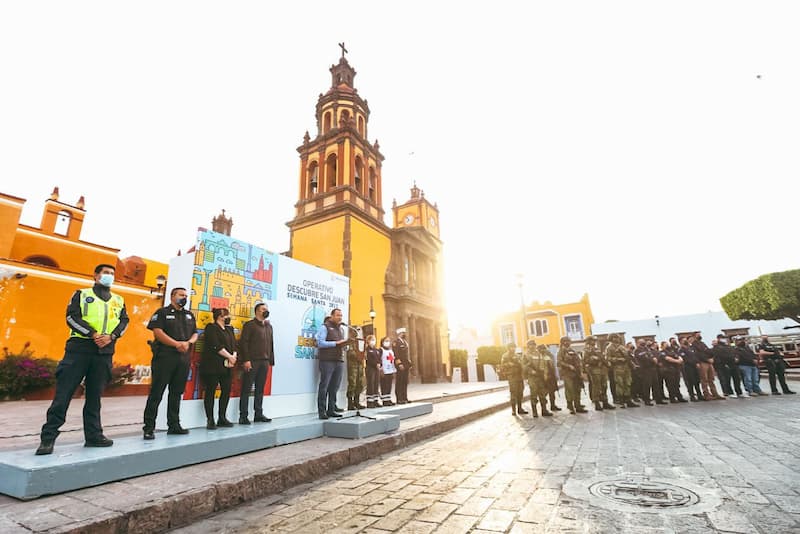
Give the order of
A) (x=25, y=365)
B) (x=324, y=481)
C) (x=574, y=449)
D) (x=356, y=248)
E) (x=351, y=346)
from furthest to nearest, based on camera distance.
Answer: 1. (x=356, y=248)
2. (x=25, y=365)
3. (x=351, y=346)
4. (x=574, y=449)
5. (x=324, y=481)

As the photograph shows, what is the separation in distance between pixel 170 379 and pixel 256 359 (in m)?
1.29

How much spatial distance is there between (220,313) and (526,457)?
451 centimetres

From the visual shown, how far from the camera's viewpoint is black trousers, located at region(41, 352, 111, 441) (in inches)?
136

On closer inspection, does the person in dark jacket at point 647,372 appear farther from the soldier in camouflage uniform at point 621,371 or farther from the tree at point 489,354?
the tree at point 489,354

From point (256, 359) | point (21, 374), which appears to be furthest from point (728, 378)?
point (21, 374)

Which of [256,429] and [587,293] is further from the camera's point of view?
[587,293]

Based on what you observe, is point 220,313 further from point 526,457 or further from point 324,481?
point 526,457

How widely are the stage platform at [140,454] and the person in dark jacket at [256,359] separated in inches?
15.2

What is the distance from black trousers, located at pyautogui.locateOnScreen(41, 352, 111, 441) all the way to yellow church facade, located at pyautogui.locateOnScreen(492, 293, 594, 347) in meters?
40.3

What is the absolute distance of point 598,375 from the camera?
9.20m

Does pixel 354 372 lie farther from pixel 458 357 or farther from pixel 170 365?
pixel 458 357

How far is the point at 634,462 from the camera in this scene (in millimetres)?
4016

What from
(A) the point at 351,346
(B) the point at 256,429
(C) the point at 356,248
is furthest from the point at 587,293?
(B) the point at 256,429

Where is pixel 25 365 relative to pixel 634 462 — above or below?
above
